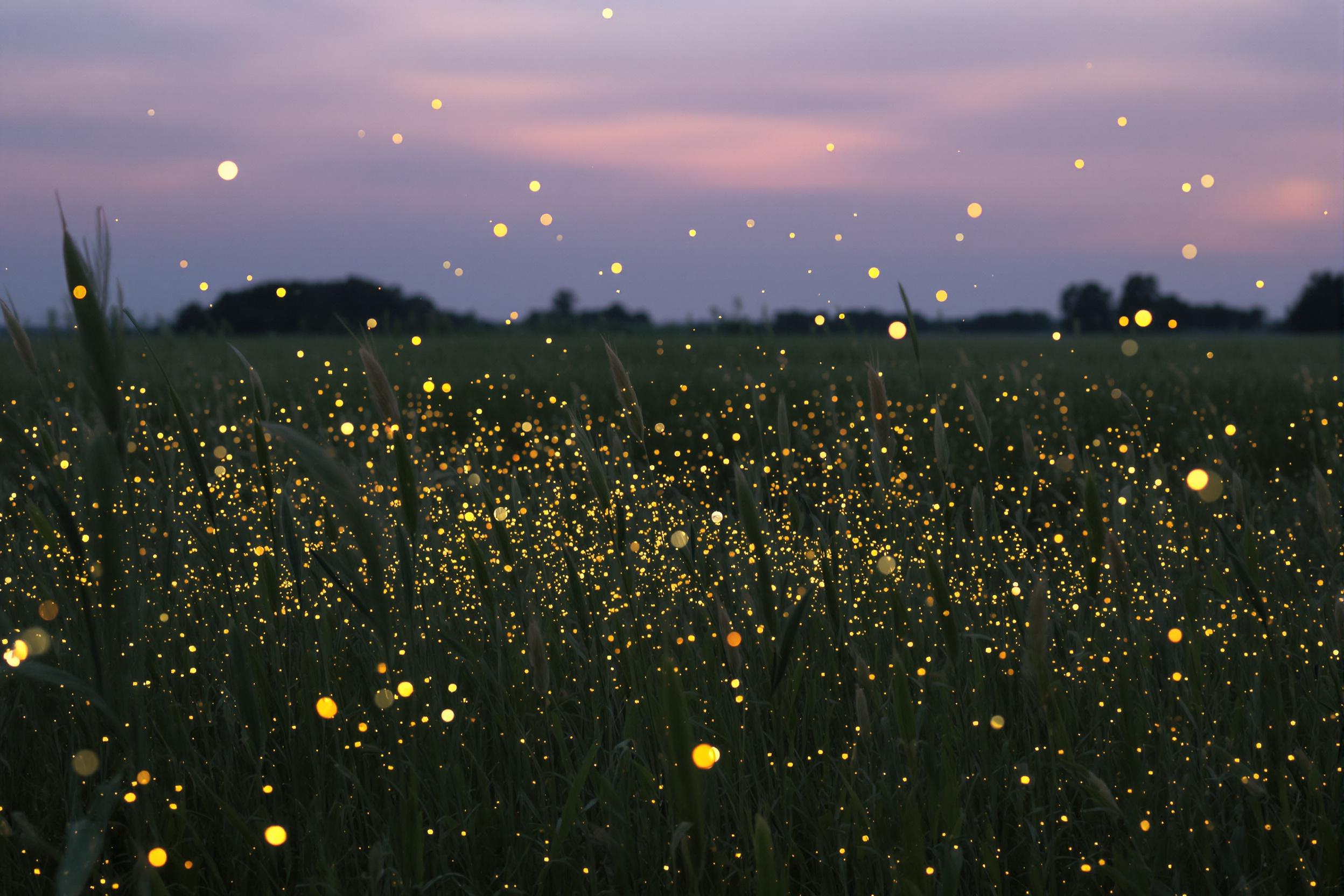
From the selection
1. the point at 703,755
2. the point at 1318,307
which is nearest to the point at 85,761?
the point at 703,755

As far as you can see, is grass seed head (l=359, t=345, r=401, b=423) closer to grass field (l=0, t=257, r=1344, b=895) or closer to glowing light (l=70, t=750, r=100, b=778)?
grass field (l=0, t=257, r=1344, b=895)

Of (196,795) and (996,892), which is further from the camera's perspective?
(196,795)

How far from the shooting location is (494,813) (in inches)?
57.5

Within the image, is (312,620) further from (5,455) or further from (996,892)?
(5,455)

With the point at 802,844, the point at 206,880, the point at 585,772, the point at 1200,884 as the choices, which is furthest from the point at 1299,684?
the point at 206,880

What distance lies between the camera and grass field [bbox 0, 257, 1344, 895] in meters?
1.27

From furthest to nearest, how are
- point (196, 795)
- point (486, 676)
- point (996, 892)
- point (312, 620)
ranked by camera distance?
point (312, 620), point (486, 676), point (196, 795), point (996, 892)

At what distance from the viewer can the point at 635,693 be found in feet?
5.33

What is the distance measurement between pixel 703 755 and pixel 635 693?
1.68 feet

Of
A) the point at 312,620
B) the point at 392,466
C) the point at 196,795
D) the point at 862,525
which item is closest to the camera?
the point at 196,795

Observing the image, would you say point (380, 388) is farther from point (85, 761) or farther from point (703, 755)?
point (85, 761)

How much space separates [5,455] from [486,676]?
13.8 feet

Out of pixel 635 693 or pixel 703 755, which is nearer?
pixel 703 755

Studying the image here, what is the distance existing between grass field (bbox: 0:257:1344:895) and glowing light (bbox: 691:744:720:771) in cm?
2
